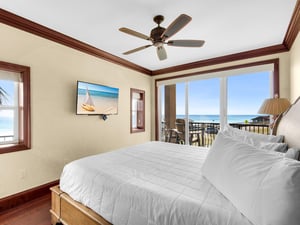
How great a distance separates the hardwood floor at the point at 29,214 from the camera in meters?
1.81

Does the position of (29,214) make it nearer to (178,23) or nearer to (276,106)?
(178,23)

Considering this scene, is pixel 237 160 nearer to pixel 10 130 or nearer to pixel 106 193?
pixel 106 193

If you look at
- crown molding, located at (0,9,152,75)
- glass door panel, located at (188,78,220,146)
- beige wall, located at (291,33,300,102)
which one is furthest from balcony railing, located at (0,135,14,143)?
beige wall, located at (291,33,300,102)

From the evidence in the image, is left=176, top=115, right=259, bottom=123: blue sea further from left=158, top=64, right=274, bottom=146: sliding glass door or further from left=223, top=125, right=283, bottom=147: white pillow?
left=223, top=125, right=283, bottom=147: white pillow

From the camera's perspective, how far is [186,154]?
84.7 inches

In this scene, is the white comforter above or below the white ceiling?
below

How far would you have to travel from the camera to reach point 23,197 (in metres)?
2.17

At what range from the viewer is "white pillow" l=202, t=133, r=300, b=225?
25.5 inches

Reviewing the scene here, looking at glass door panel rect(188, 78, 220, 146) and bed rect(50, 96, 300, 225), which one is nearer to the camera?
bed rect(50, 96, 300, 225)

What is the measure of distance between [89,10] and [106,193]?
7.05 ft

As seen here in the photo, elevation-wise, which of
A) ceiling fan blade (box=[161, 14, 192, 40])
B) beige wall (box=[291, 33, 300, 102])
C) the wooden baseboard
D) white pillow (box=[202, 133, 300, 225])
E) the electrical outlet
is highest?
ceiling fan blade (box=[161, 14, 192, 40])

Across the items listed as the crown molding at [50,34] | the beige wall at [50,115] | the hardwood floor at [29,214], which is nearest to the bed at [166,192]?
the hardwood floor at [29,214]

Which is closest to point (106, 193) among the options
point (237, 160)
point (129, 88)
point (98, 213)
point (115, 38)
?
point (98, 213)

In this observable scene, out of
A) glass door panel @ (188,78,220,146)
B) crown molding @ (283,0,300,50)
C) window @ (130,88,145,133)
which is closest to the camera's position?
crown molding @ (283,0,300,50)
